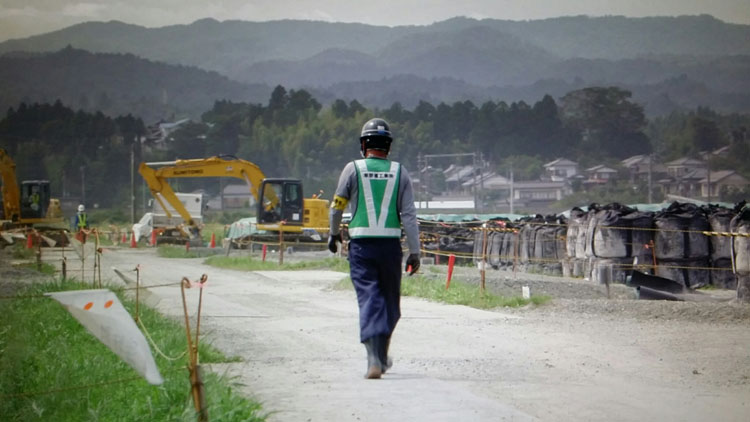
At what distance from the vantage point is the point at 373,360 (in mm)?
7766

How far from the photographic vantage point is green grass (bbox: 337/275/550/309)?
14.6 metres

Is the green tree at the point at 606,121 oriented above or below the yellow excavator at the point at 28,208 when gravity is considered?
above

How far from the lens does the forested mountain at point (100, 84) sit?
45.9m

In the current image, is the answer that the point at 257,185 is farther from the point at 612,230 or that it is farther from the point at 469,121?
the point at 469,121

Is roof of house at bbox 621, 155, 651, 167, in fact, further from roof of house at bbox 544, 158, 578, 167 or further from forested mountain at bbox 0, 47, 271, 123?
forested mountain at bbox 0, 47, 271, 123

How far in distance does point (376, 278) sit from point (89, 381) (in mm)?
2339

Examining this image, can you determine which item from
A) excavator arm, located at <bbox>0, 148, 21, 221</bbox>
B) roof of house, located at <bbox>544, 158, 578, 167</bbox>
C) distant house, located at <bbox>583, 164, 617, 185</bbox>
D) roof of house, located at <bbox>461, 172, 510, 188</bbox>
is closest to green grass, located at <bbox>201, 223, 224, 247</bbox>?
excavator arm, located at <bbox>0, 148, 21, 221</bbox>

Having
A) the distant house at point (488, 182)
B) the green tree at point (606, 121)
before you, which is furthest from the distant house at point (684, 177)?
the green tree at point (606, 121)

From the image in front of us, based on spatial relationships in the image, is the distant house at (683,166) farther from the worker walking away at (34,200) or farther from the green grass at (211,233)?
the worker walking away at (34,200)

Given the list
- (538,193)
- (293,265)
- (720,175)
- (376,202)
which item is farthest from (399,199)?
(538,193)

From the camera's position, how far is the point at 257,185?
132ft

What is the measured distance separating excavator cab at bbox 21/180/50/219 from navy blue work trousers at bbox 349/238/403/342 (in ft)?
95.5

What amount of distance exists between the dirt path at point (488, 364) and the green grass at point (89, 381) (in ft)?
1.19

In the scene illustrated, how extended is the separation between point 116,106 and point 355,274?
134 metres
